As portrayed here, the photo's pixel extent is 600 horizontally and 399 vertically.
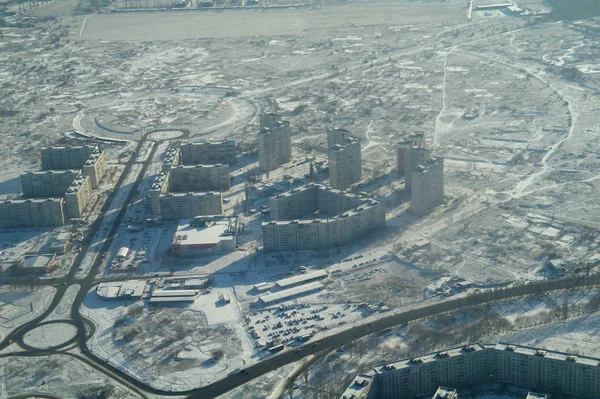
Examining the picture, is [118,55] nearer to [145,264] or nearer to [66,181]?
[66,181]

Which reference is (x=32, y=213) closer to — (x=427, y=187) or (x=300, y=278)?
(x=300, y=278)

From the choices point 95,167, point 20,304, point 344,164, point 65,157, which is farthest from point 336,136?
point 20,304

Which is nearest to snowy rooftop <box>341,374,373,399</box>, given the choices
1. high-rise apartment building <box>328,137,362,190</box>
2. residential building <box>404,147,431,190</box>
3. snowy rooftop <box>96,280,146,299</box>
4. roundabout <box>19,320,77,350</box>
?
roundabout <box>19,320,77,350</box>

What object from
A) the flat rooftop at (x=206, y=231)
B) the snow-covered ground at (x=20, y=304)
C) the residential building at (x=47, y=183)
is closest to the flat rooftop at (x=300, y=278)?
the flat rooftop at (x=206, y=231)

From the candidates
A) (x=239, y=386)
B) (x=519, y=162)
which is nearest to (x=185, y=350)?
(x=239, y=386)

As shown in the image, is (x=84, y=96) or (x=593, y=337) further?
(x=84, y=96)

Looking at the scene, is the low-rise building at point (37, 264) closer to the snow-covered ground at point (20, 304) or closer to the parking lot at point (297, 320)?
the snow-covered ground at point (20, 304)
